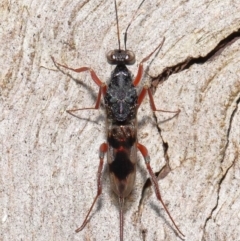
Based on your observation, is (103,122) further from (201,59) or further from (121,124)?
(201,59)

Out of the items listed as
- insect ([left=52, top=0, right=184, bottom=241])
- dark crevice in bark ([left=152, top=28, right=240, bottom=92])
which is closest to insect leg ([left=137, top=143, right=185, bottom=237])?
insect ([left=52, top=0, right=184, bottom=241])

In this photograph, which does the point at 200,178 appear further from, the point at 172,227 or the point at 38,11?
the point at 38,11

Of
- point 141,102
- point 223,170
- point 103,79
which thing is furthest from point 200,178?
point 103,79

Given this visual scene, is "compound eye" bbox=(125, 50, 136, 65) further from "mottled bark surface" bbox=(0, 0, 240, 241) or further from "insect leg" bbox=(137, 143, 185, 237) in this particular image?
"insect leg" bbox=(137, 143, 185, 237)

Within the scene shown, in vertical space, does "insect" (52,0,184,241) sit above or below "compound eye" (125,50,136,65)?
below

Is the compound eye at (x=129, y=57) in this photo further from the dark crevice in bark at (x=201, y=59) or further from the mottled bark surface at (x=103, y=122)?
the dark crevice in bark at (x=201, y=59)

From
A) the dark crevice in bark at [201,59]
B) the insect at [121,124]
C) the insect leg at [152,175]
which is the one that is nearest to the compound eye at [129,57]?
the insect at [121,124]

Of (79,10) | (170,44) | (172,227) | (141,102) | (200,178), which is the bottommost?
(172,227)

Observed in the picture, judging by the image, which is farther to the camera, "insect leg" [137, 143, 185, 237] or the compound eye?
the compound eye
